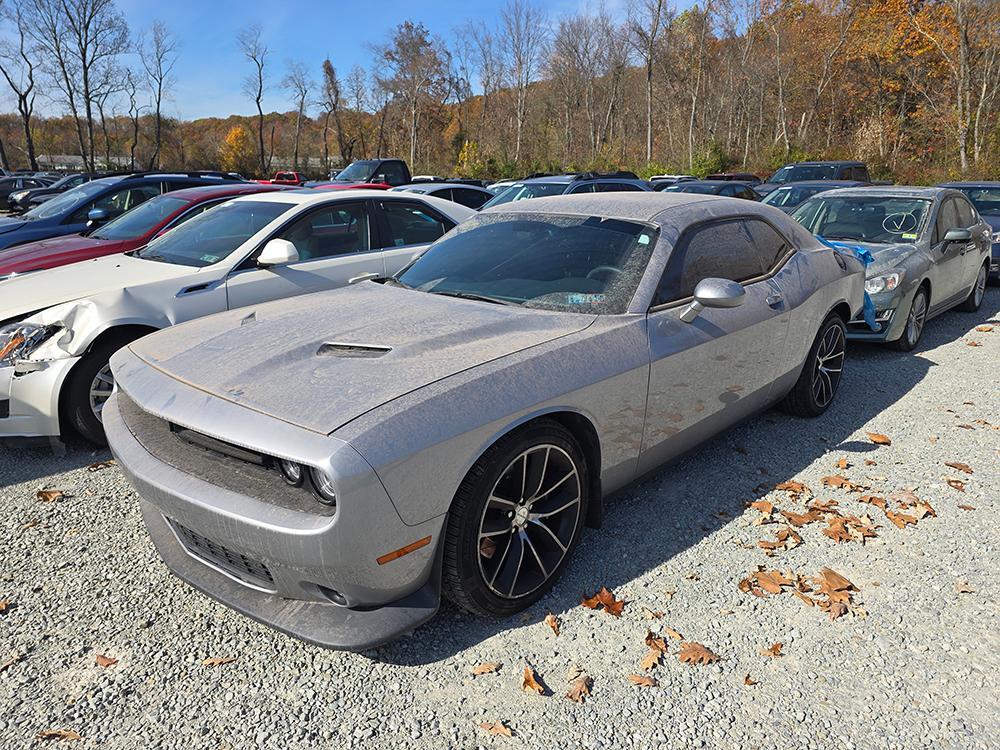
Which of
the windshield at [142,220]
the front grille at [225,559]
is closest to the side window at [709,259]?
the front grille at [225,559]

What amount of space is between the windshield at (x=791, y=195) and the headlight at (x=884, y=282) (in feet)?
21.1

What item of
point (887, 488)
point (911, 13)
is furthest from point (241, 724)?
point (911, 13)

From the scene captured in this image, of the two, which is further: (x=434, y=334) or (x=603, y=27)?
(x=603, y=27)

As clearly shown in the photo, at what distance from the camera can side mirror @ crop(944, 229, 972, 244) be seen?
6.96m

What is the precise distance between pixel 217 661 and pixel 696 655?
1758 millimetres

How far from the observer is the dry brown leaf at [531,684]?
96.7 inches

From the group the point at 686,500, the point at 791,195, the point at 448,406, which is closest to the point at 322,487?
the point at 448,406

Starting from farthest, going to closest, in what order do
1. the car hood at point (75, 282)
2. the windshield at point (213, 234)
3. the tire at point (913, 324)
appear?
1. the tire at point (913, 324)
2. the windshield at point (213, 234)
3. the car hood at point (75, 282)

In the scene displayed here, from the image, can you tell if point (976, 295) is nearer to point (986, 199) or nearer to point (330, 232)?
point (986, 199)

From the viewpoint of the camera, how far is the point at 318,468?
2.15m

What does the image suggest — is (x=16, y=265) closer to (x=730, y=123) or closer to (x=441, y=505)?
(x=441, y=505)

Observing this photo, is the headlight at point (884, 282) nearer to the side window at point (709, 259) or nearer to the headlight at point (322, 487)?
the side window at point (709, 259)

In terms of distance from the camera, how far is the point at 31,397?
13.6ft

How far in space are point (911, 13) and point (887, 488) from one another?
138 feet
